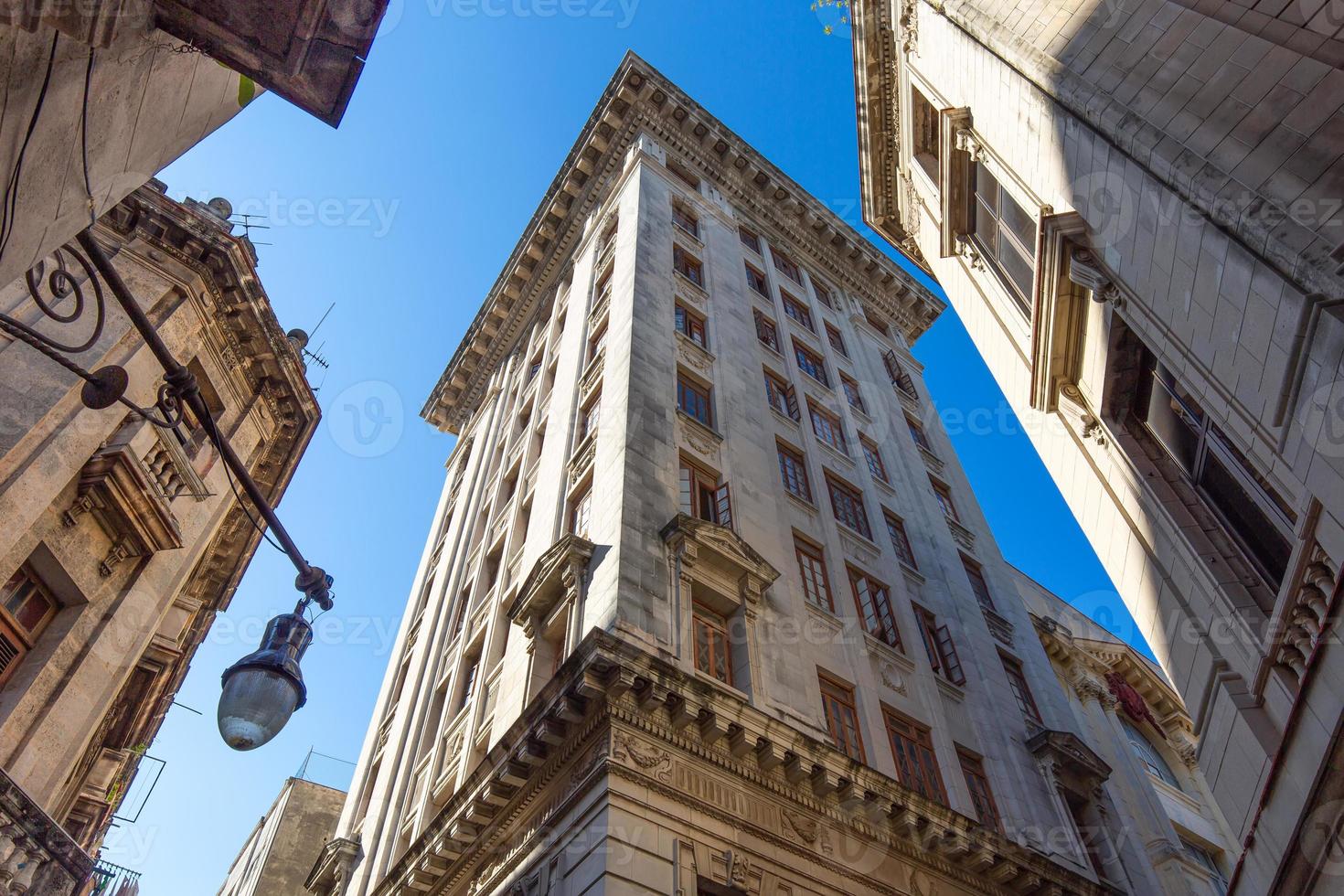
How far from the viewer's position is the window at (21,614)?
17.1 meters

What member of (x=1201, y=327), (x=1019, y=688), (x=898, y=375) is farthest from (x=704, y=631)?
(x=898, y=375)

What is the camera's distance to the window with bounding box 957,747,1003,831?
19.8 m

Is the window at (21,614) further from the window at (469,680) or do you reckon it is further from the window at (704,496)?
the window at (704,496)

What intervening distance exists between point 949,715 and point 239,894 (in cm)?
3025

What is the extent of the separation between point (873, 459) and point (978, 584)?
5.41 m

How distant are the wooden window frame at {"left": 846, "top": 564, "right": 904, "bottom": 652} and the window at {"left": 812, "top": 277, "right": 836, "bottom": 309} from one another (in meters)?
18.7

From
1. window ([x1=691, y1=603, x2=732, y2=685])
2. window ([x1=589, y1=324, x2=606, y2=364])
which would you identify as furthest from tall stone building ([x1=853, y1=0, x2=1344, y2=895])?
window ([x1=589, y1=324, x2=606, y2=364])

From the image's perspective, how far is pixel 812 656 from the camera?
64.7ft

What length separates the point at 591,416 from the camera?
25.8 meters

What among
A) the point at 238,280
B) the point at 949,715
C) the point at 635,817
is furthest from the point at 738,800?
the point at 238,280

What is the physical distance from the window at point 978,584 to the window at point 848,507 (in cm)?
440

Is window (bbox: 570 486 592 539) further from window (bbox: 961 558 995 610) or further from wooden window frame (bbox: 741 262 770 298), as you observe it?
wooden window frame (bbox: 741 262 770 298)

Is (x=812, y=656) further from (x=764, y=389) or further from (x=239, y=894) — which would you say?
(x=239, y=894)

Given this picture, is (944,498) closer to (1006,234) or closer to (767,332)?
(767,332)
